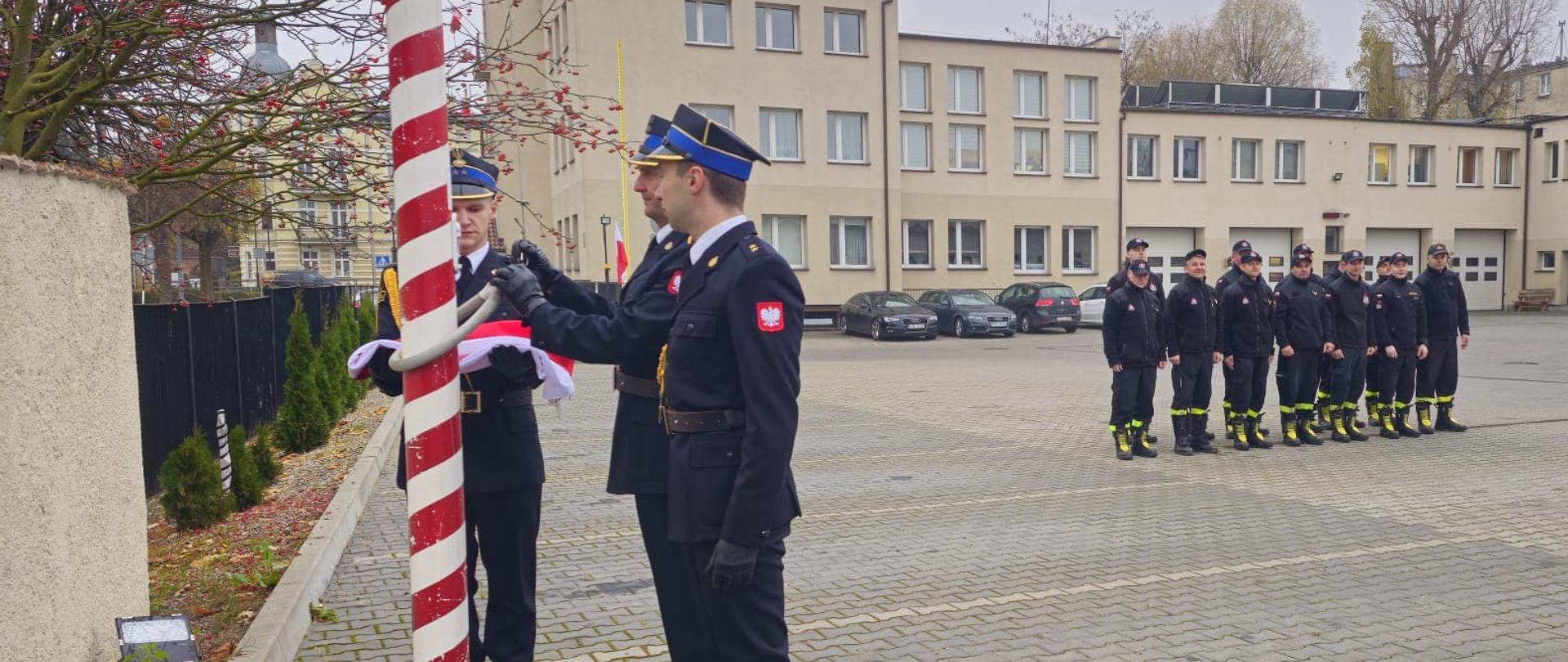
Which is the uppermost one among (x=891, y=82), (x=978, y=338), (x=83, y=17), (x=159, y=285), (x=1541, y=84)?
(x=1541, y=84)

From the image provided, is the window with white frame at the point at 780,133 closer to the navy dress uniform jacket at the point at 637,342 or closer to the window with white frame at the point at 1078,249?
the window with white frame at the point at 1078,249

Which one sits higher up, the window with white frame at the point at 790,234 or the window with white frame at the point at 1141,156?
the window with white frame at the point at 1141,156

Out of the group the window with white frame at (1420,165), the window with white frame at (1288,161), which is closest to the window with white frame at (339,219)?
the window with white frame at (1288,161)

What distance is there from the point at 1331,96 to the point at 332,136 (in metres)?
46.9

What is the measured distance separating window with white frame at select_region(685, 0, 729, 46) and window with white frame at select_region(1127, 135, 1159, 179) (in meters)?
15.4

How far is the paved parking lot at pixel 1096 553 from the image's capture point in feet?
17.7

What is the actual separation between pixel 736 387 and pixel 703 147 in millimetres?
740

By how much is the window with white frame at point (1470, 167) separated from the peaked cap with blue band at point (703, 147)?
5001cm

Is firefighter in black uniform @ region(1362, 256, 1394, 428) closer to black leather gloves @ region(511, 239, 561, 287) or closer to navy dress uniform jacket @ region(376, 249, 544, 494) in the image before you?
navy dress uniform jacket @ region(376, 249, 544, 494)

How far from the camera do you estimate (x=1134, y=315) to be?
36.5 ft

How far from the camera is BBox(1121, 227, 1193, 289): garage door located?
41.2m

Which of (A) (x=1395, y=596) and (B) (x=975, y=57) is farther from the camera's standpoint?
(B) (x=975, y=57)

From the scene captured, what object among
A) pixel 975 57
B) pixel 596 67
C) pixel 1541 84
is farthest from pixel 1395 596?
pixel 1541 84

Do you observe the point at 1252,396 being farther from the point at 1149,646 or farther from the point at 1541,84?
the point at 1541,84
